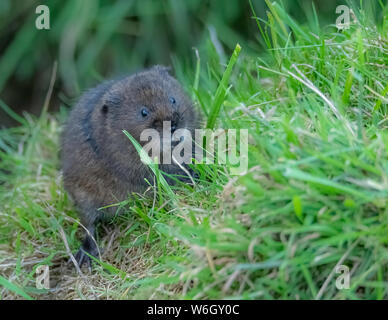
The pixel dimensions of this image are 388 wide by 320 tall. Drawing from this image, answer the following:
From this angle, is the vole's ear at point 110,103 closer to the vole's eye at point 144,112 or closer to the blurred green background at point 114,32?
the vole's eye at point 144,112

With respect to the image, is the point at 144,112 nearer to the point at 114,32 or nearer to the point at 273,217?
the point at 273,217

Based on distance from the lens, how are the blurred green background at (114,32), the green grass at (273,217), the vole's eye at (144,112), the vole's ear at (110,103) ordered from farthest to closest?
the blurred green background at (114,32), the vole's ear at (110,103), the vole's eye at (144,112), the green grass at (273,217)

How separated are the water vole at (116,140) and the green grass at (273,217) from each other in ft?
0.53

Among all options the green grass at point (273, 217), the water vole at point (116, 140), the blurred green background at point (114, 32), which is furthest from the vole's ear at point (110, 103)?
the blurred green background at point (114, 32)

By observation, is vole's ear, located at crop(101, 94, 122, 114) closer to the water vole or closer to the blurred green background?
the water vole

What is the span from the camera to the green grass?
8.42ft

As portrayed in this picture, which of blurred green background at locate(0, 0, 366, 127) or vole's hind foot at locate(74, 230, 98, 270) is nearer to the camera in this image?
vole's hind foot at locate(74, 230, 98, 270)

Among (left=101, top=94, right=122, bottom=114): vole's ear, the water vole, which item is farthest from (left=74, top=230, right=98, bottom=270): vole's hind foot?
(left=101, top=94, right=122, bottom=114): vole's ear

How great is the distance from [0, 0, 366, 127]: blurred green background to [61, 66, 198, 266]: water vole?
259 centimetres

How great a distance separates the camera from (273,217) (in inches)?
107

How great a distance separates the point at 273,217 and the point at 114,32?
16.5ft

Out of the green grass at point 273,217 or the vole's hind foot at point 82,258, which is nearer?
the green grass at point 273,217

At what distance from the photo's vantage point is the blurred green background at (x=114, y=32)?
6.80 m

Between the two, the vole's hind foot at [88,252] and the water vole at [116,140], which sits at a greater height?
the water vole at [116,140]
